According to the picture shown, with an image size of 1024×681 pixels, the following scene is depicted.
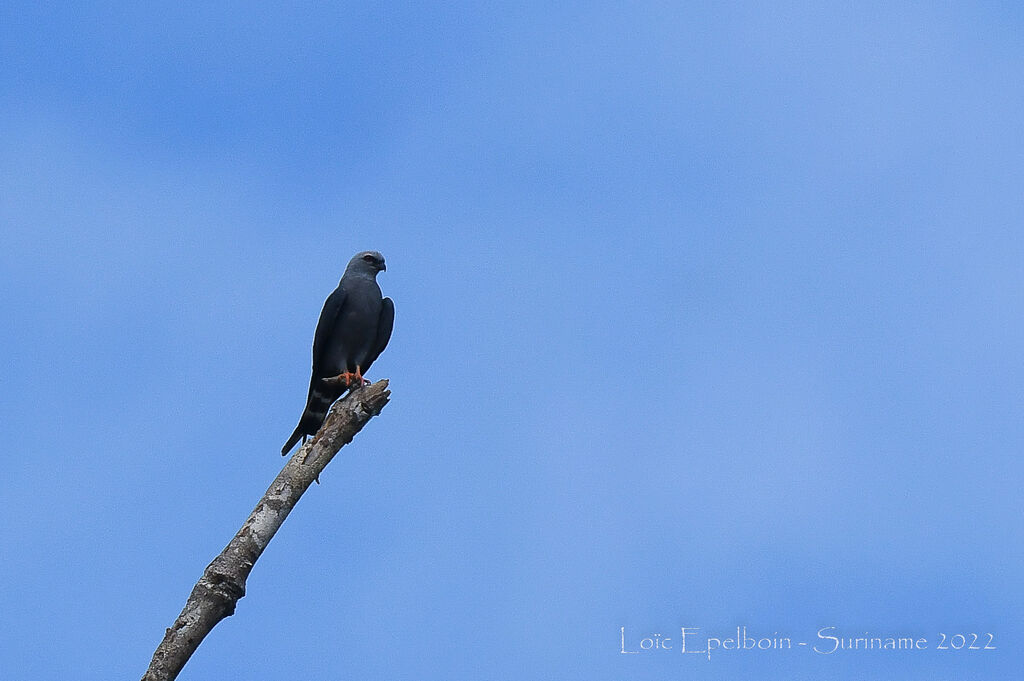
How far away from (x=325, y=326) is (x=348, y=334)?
257 mm

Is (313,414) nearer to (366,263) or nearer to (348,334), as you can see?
(348,334)

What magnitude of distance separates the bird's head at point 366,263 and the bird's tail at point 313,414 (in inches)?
58.6

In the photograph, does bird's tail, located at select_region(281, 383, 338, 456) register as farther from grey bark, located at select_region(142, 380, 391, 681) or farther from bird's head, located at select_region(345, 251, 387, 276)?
grey bark, located at select_region(142, 380, 391, 681)

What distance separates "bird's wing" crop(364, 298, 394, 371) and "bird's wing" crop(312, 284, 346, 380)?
0.46m

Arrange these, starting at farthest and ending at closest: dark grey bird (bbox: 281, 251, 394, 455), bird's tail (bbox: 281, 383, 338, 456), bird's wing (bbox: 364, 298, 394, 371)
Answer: bird's wing (bbox: 364, 298, 394, 371), dark grey bird (bbox: 281, 251, 394, 455), bird's tail (bbox: 281, 383, 338, 456)

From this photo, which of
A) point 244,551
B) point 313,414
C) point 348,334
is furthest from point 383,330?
point 244,551

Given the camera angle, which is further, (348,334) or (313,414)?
(348,334)

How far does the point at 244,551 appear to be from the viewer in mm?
6348

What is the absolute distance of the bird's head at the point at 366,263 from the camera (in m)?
12.2

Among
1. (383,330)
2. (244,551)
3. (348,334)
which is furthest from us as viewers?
(383,330)

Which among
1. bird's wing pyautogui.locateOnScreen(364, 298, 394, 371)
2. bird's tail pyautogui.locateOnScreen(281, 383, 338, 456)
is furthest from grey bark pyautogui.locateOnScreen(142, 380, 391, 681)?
bird's wing pyautogui.locateOnScreen(364, 298, 394, 371)

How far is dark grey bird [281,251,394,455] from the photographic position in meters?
11.5

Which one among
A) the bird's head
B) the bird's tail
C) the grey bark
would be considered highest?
the bird's head

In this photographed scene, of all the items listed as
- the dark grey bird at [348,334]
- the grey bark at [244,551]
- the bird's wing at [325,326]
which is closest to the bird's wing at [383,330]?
the dark grey bird at [348,334]
